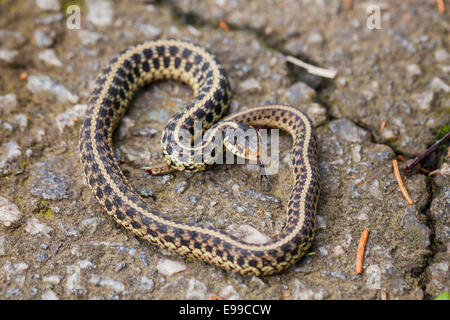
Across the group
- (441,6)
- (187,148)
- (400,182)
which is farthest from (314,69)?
(441,6)

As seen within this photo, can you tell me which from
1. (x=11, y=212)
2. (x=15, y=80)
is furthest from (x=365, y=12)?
(x=11, y=212)

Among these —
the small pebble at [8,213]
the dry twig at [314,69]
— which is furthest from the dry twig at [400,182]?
the small pebble at [8,213]

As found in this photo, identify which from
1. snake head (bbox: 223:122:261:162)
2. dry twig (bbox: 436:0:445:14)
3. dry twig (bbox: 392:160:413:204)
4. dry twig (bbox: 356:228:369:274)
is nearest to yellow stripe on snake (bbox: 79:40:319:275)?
snake head (bbox: 223:122:261:162)

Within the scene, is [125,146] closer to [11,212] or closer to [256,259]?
[11,212]

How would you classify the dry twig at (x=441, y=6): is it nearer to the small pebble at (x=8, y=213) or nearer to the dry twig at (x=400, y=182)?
the dry twig at (x=400, y=182)

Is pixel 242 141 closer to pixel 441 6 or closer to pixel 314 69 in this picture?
pixel 314 69

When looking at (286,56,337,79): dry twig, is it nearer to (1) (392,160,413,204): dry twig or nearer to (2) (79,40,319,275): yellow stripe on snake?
(2) (79,40,319,275): yellow stripe on snake
